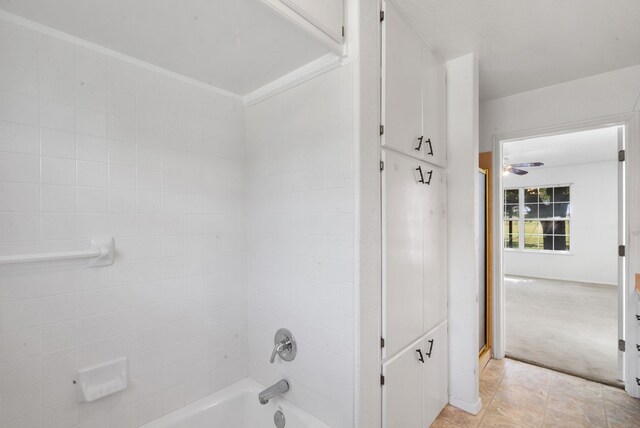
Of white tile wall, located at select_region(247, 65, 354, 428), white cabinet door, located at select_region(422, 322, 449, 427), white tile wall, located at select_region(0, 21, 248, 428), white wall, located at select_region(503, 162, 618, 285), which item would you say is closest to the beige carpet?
white wall, located at select_region(503, 162, 618, 285)

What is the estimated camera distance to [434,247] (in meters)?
1.91

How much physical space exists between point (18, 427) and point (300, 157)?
1582 millimetres

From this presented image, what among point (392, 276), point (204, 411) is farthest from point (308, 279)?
point (204, 411)

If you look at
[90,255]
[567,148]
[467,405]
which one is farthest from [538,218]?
[90,255]

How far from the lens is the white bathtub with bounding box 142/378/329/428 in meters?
1.44

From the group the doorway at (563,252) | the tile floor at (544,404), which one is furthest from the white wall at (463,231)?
the doorway at (563,252)

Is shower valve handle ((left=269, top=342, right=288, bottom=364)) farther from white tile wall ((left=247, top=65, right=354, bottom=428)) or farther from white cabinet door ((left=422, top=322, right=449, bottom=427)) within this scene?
white cabinet door ((left=422, top=322, right=449, bottom=427))

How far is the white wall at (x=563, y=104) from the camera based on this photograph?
2.25 metres

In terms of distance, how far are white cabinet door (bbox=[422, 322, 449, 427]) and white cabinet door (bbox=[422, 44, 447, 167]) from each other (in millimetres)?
1166

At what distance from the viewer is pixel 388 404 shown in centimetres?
142

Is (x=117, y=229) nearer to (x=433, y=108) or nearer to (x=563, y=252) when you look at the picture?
(x=433, y=108)

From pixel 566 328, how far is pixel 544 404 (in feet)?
6.68

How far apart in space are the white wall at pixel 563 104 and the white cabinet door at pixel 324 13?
2244mm

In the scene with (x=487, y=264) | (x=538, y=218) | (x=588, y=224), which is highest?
(x=538, y=218)
